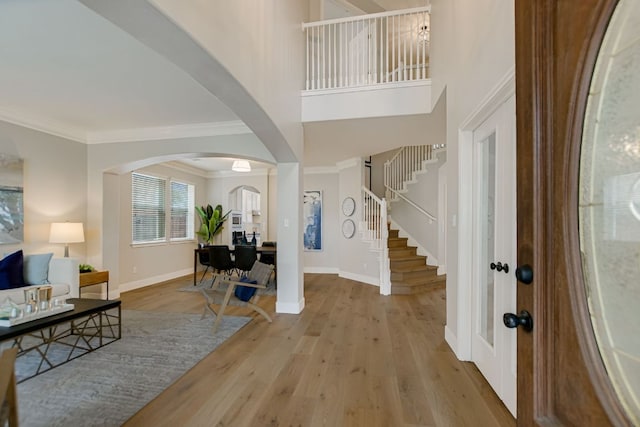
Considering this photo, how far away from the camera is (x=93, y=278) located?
4270 millimetres

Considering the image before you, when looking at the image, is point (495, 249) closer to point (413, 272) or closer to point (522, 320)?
point (522, 320)

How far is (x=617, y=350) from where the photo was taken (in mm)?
501

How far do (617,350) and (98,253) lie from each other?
5.96 m

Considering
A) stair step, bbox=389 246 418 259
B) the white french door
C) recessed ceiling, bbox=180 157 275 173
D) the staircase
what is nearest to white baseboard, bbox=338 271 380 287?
the staircase

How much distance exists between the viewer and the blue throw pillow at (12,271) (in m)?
3.35

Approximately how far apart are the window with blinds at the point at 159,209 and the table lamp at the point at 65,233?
1454mm

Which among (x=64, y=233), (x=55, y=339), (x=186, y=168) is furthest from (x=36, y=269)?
(x=186, y=168)

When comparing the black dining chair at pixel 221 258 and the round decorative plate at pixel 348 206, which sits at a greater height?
the round decorative plate at pixel 348 206

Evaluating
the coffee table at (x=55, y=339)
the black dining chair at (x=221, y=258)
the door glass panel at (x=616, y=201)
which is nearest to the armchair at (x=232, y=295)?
the coffee table at (x=55, y=339)

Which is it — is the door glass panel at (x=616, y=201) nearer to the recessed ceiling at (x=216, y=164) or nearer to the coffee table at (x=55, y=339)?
the coffee table at (x=55, y=339)

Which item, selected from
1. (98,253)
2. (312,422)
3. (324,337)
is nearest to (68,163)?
(98,253)

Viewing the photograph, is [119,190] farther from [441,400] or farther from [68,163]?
[441,400]

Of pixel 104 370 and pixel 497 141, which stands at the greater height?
pixel 497 141

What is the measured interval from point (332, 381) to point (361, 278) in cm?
398
